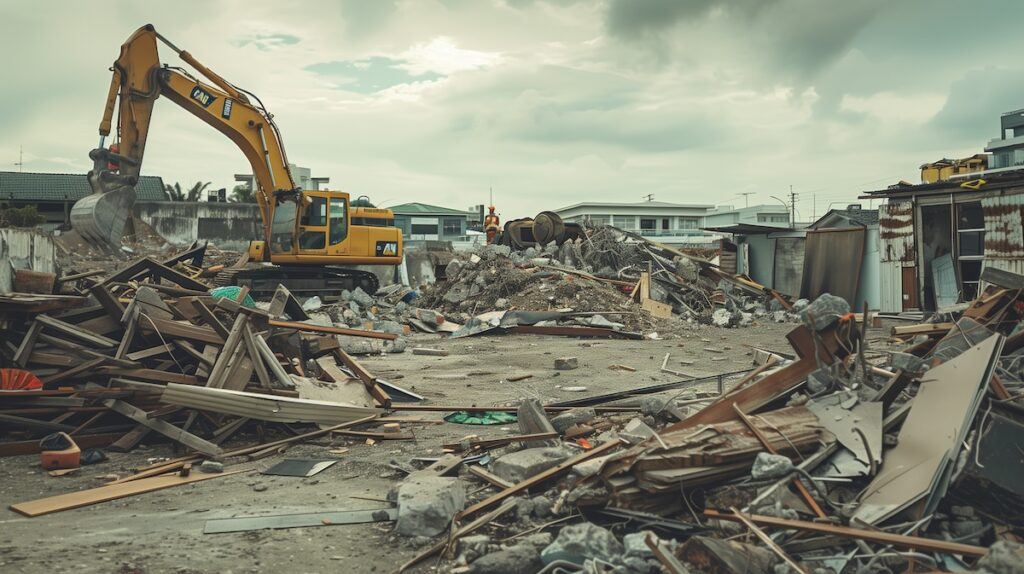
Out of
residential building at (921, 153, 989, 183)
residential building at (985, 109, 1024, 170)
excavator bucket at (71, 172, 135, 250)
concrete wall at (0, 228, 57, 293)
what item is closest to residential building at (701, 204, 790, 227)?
residential building at (985, 109, 1024, 170)

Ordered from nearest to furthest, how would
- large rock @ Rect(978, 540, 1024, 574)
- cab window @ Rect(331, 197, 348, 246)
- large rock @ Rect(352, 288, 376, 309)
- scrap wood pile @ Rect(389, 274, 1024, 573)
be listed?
large rock @ Rect(978, 540, 1024, 574)
scrap wood pile @ Rect(389, 274, 1024, 573)
large rock @ Rect(352, 288, 376, 309)
cab window @ Rect(331, 197, 348, 246)

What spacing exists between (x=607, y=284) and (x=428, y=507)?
49.5ft

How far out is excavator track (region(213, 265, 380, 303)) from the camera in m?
19.2

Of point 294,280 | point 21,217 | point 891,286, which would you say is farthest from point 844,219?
point 21,217

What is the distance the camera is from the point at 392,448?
625 cm

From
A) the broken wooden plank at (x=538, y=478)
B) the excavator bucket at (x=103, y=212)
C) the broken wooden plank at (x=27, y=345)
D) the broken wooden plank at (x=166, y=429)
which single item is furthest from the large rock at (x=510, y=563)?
the excavator bucket at (x=103, y=212)

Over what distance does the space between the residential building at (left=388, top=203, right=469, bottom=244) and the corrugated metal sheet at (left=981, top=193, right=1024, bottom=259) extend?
47.6 meters

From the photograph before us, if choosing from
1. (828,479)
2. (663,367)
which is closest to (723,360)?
(663,367)

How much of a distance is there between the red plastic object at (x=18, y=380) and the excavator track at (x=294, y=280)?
41.9 ft

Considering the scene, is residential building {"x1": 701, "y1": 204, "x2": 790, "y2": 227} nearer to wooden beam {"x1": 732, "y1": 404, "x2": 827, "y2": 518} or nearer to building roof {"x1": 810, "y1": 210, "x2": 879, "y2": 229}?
building roof {"x1": 810, "y1": 210, "x2": 879, "y2": 229}

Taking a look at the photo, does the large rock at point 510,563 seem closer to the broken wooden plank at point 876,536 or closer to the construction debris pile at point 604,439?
the construction debris pile at point 604,439

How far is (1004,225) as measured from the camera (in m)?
13.9

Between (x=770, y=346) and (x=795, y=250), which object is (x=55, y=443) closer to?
(x=770, y=346)

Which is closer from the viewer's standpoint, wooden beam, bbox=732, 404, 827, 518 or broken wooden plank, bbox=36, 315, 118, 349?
wooden beam, bbox=732, 404, 827, 518
